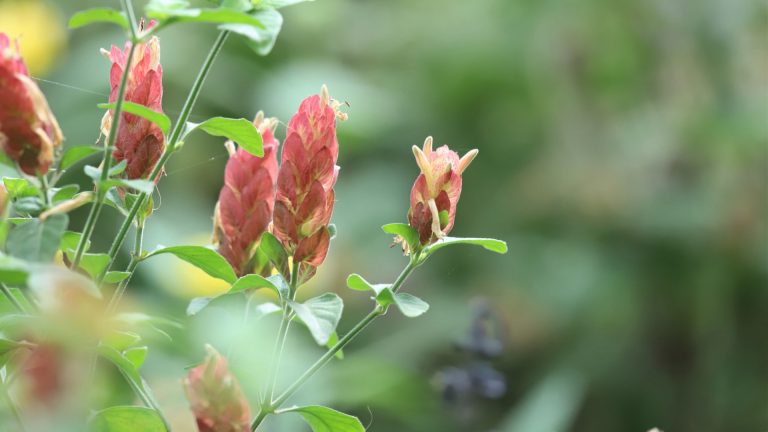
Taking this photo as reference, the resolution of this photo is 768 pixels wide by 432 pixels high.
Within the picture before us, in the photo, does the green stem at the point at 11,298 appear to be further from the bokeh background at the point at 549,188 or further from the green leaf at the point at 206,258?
the bokeh background at the point at 549,188

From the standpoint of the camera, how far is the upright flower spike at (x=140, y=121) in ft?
1.74

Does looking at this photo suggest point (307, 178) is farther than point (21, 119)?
Yes

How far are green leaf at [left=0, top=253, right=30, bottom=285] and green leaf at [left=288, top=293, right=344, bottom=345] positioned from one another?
0.13 metres

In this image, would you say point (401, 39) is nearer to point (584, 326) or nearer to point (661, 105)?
point (661, 105)

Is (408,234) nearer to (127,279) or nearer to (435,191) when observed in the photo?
(435,191)

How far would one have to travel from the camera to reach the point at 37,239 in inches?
16.0

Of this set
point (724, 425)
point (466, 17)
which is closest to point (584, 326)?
point (724, 425)

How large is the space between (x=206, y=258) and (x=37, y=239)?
0.39ft

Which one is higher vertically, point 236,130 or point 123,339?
point 236,130

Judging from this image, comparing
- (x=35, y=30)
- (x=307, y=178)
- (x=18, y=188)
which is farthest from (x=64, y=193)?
(x=35, y=30)

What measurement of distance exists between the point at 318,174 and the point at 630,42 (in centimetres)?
233

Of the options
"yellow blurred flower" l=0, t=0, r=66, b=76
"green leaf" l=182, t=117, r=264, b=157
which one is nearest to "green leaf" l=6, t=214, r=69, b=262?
"green leaf" l=182, t=117, r=264, b=157

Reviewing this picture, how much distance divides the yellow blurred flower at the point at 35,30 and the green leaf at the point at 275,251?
73.0 inches

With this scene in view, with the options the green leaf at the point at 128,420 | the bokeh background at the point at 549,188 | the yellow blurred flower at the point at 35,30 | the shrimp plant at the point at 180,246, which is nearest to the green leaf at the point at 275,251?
the shrimp plant at the point at 180,246
